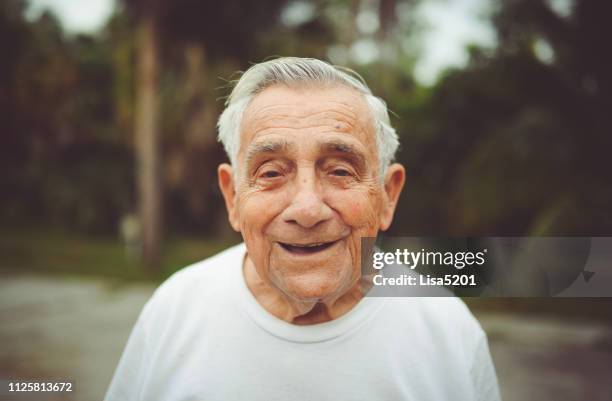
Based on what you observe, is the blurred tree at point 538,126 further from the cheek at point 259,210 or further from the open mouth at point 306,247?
the cheek at point 259,210

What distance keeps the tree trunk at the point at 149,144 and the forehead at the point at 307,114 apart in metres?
6.79

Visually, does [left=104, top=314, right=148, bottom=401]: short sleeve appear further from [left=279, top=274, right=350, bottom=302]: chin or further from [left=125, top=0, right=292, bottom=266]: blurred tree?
Result: [left=125, top=0, right=292, bottom=266]: blurred tree

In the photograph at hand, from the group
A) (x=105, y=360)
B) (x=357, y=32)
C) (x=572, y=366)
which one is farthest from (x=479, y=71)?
(x=357, y=32)

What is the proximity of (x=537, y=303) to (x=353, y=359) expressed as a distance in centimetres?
534

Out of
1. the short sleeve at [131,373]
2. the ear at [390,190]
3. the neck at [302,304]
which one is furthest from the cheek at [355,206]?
the short sleeve at [131,373]

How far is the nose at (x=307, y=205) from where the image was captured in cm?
127

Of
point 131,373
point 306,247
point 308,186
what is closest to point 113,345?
point 131,373

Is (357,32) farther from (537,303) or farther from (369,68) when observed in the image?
(537,303)

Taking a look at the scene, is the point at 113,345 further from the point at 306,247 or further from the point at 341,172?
the point at 341,172

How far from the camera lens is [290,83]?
1345 mm

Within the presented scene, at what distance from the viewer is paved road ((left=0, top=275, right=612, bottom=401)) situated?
381 centimetres

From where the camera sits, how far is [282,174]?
1.33 metres

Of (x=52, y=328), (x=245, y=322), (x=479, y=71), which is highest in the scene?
(x=479, y=71)

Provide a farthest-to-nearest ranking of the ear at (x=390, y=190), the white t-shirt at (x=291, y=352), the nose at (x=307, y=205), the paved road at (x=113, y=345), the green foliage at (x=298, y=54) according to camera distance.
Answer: the green foliage at (x=298, y=54)
the paved road at (x=113, y=345)
the ear at (x=390, y=190)
the white t-shirt at (x=291, y=352)
the nose at (x=307, y=205)
